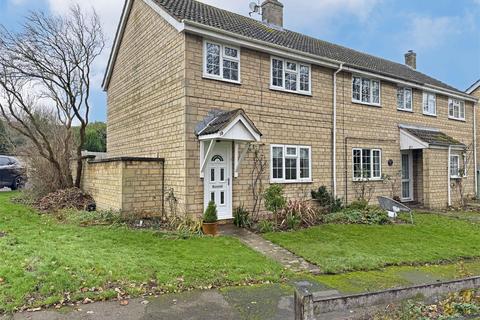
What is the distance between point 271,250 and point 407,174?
40.4 ft

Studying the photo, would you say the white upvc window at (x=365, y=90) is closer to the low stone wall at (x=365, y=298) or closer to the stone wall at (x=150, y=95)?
the stone wall at (x=150, y=95)

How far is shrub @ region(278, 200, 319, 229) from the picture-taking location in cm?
1060

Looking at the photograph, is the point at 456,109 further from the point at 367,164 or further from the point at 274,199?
the point at 274,199

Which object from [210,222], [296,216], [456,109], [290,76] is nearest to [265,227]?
[296,216]

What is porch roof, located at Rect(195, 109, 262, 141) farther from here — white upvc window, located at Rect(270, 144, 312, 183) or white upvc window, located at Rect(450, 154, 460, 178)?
white upvc window, located at Rect(450, 154, 460, 178)

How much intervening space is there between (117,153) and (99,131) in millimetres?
26264

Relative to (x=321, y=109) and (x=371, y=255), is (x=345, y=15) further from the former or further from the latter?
(x=371, y=255)

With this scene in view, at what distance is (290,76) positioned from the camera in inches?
513

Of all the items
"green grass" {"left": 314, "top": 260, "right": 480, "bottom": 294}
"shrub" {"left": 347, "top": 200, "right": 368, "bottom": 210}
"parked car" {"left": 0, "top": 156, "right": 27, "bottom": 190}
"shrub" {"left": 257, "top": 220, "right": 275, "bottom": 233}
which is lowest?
"green grass" {"left": 314, "top": 260, "right": 480, "bottom": 294}

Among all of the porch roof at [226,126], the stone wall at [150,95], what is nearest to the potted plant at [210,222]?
the stone wall at [150,95]

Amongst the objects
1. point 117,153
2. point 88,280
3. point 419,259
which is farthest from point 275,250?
point 117,153

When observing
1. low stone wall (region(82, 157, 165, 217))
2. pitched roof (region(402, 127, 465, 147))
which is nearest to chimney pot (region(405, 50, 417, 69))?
pitched roof (region(402, 127, 465, 147))

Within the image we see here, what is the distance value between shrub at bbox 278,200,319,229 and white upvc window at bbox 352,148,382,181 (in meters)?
4.42

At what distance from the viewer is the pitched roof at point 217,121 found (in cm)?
970
